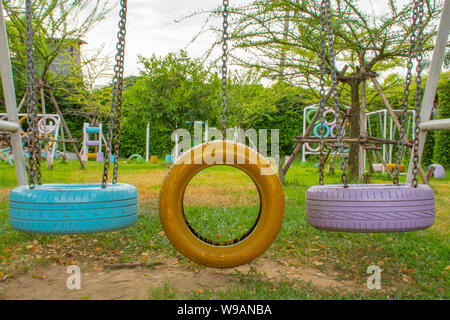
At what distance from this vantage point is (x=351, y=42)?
5605mm

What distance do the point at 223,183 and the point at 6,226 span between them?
422 cm

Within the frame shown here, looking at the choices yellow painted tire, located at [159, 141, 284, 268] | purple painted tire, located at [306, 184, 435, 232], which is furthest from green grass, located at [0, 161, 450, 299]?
purple painted tire, located at [306, 184, 435, 232]

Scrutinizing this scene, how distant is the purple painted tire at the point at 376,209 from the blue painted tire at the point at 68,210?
132 centimetres

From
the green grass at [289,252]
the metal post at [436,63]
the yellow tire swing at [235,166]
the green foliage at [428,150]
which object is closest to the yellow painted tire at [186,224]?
the yellow tire swing at [235,166]

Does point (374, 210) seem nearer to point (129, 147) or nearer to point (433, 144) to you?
point (433, 144)

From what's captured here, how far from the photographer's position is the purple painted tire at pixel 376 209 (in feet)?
7.37

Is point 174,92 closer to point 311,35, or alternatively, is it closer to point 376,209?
point 311,35

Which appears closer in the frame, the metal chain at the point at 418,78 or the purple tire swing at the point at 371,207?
the purple tire swing at the point at 371,207

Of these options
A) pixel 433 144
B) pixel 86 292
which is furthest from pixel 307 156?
pixel 86 292

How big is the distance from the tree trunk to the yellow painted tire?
506 centimetres

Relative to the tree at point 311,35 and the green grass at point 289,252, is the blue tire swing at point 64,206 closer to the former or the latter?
the green grass at point 289,252

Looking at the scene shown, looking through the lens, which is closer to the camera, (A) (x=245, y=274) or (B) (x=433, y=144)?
(A) (x=245, y=274)

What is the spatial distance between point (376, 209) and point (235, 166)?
89 centimetres

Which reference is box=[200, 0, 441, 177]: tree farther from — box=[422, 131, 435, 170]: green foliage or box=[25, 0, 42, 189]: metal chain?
box=[422, 131, 435, 170]: green foliage
